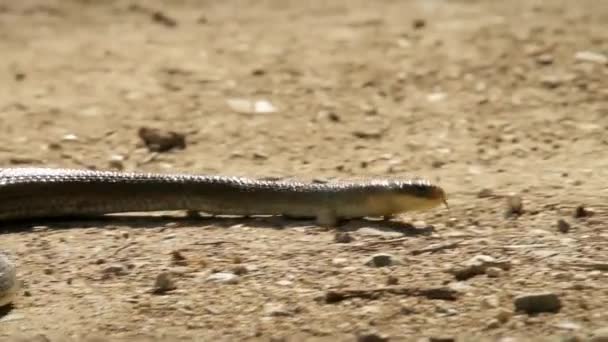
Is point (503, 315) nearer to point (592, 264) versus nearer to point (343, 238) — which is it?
point (592, 264)

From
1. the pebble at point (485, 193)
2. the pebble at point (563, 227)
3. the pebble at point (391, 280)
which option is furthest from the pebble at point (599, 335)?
the pebble at point (485, 193)

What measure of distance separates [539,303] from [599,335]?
16.1 inches

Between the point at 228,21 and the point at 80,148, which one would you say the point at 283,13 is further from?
the point at 80,148

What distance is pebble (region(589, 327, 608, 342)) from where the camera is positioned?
21.3 ft

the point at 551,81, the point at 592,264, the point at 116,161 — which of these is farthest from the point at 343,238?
the point at 551,81

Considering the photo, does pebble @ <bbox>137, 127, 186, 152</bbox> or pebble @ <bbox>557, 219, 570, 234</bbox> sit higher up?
pebble @ <bbox>137, 127, 186, 152</bbox>

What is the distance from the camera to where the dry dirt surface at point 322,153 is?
710cm

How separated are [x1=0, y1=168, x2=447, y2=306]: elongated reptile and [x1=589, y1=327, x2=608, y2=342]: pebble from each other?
2.04 m

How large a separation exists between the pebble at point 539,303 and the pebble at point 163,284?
1.60m

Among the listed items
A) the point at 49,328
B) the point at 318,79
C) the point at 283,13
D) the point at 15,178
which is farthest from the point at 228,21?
the point at 49,328

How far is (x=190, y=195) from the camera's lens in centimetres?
889

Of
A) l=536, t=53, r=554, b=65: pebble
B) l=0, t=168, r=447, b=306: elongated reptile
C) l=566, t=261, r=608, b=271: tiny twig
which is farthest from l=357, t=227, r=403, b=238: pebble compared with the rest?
l=536, t=53, r=554, b=65: pebble

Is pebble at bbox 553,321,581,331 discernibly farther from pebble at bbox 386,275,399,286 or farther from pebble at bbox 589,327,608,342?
pebble at bbox 386,275,399,286

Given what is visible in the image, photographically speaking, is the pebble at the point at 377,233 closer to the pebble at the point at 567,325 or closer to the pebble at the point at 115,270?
the pebble at the point at 115,270
